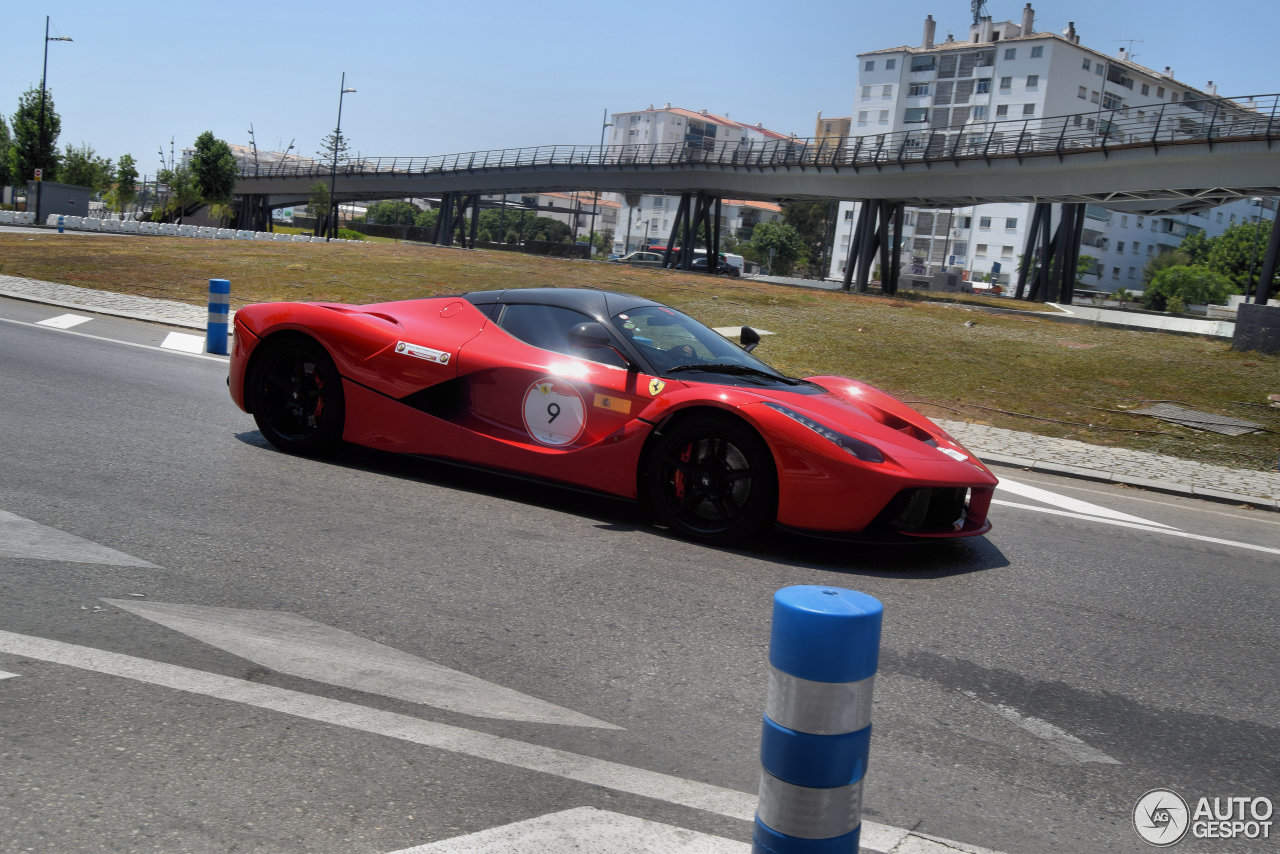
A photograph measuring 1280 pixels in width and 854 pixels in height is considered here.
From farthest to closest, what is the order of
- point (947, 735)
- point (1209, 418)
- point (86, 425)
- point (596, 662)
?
point (1209, 418) → point (86, 425) → point (596, 662) → point (947, 735)

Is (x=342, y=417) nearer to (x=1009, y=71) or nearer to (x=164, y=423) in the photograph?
(x=164, y=423)

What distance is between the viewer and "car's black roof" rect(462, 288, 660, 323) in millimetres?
6207

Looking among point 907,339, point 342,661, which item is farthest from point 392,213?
point 342,661

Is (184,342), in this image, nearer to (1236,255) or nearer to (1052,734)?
(1052,734)

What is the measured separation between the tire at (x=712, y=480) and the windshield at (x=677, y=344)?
518 millimetres

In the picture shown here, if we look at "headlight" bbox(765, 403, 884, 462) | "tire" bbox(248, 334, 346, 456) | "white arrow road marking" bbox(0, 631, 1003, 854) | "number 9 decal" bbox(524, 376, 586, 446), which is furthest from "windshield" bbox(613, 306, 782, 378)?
"white arrow road marking" bbox(0, 631, 1003, 854)

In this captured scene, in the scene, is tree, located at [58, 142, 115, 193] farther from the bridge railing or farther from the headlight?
the headlight

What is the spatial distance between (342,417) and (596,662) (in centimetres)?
343

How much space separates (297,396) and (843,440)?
3581 mm

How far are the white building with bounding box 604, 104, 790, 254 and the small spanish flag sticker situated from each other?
425 feet

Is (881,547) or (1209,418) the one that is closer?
(881,547)

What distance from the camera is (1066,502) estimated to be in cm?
771

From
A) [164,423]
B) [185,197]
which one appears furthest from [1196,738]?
[185,197]

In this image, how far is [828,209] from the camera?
113 metres
